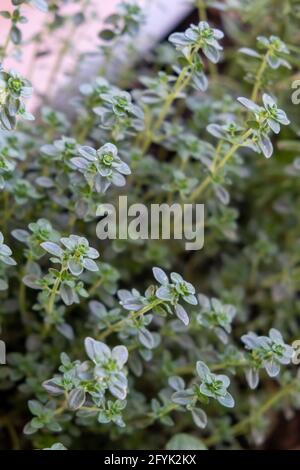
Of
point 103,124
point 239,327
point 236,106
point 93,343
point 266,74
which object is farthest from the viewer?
point 239,327

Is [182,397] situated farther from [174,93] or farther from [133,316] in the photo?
[174,93]

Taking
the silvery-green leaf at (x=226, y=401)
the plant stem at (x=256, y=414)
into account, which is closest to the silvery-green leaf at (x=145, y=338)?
the silvery-green leaf at (x=226, y=401)

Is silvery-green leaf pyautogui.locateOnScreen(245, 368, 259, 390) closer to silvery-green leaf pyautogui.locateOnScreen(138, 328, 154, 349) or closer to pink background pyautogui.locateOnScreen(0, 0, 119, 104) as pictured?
silvery-green leaf pyautogui.locateOnScreen(138, 328, 154, 349)

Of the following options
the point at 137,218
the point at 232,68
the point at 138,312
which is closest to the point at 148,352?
the point at 138,312

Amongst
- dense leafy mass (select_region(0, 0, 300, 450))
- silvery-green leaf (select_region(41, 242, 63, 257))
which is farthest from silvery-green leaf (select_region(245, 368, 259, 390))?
silvery-green leaf (select_region(41, 242, 63, 257))

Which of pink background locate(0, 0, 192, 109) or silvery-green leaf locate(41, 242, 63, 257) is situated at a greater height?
silvery-green leaf locate(41, 242, 63, 257)

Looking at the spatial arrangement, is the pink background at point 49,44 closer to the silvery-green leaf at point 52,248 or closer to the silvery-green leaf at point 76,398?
the silvery-green leaf at point 52,248

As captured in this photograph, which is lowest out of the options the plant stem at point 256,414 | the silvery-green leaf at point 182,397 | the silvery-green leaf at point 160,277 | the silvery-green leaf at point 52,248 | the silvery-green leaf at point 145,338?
the plant stem at point 256,414

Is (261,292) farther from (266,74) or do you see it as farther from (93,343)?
(93,343)
